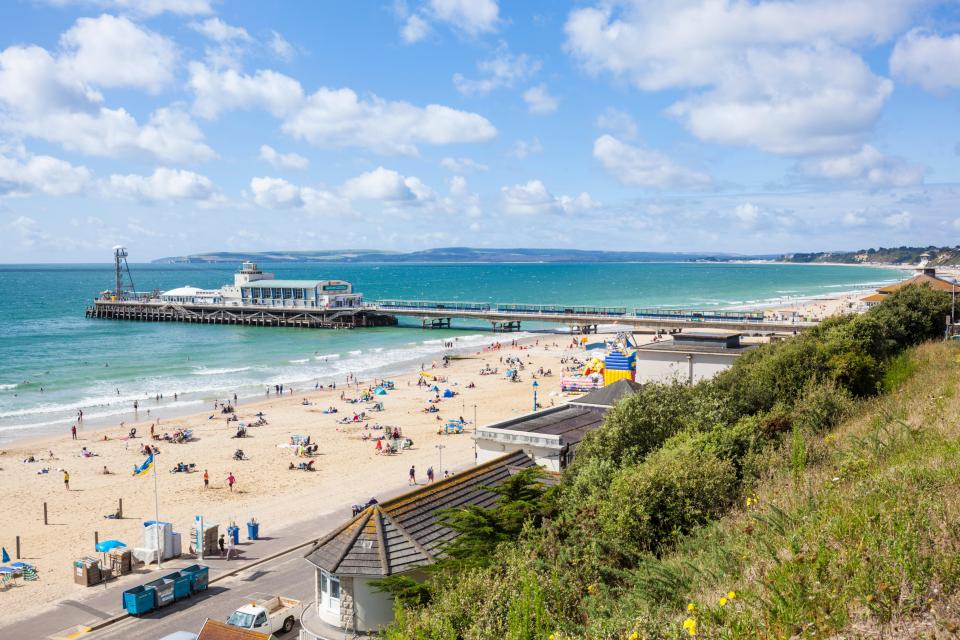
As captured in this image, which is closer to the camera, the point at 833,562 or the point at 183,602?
the point at 833,562

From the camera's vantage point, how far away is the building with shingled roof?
39.3ft

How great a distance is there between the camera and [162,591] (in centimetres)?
1641

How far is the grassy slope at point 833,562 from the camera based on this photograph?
4.79m

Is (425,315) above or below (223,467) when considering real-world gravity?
above

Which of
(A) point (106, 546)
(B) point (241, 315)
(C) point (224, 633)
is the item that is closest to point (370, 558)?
(C) point (224, 633)

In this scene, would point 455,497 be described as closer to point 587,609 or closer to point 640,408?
point 640,408

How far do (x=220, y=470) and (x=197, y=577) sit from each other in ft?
42.6

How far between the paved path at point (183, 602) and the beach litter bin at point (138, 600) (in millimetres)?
184

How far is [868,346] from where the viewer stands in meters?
19.2

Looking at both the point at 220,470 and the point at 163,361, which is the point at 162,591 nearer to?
the point at 220,470

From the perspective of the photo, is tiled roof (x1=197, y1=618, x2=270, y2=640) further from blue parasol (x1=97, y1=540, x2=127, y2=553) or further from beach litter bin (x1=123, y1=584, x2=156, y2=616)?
blue parasol (x1=97, y1=540, x2=127, y2=553)

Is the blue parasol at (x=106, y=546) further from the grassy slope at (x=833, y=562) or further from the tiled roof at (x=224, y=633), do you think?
the grassy slope at (x=833, y=562)

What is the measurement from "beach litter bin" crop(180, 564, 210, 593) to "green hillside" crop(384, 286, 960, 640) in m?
8.69

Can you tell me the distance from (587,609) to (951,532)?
3.51 m
